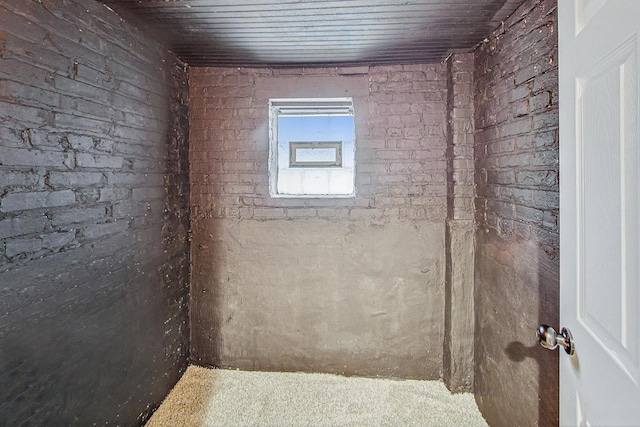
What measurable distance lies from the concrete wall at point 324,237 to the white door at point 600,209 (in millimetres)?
1300

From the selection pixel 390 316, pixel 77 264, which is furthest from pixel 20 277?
pixel 390 316

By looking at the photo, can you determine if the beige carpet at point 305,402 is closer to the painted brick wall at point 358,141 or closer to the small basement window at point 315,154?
the painted brick wall at point 358,141

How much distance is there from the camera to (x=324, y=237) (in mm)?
2332

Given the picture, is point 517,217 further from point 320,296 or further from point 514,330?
point 320,296

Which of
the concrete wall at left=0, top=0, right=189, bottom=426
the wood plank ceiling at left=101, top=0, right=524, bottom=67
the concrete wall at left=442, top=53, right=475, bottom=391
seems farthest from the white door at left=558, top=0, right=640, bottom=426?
the concrete wall at left=0, top=0, right=189, bottom=426

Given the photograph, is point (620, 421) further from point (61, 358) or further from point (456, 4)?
point (61, 358)

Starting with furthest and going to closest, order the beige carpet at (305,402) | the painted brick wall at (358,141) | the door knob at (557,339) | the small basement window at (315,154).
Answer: the small basement window at (315,154) < the painted brick wall at (358,141) < the beige carpet at (305,402) < the door knob at (557,339)

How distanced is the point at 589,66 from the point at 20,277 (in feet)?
6.01

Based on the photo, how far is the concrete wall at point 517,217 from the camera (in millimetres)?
1354

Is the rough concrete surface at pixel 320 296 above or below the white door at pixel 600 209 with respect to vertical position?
below

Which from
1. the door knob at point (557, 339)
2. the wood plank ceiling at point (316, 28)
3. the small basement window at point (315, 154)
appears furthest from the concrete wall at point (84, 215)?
the door knob at point (557, 339)

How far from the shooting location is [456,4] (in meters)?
1.54

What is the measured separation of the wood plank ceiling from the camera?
1.54 m

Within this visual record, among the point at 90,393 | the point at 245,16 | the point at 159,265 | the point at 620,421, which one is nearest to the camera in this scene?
the point at 620,421
